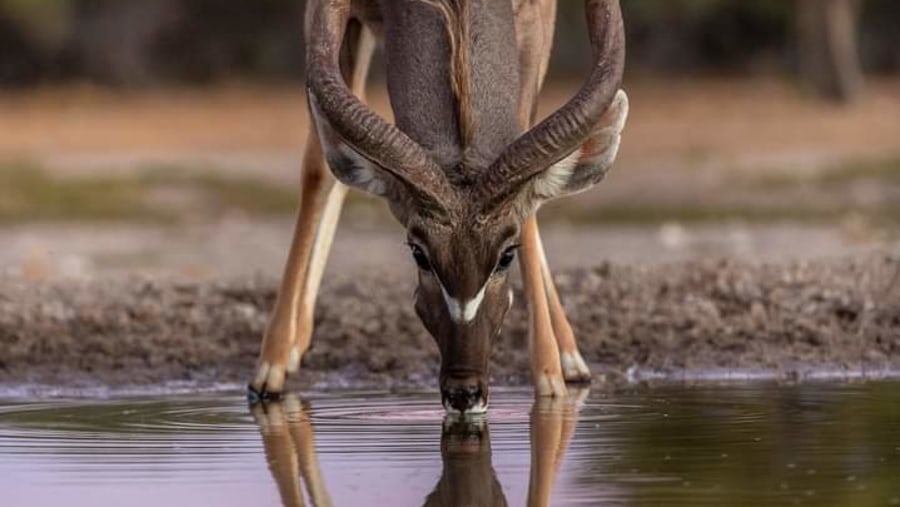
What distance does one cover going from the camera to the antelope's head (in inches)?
360

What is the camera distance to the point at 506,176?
9234 mm

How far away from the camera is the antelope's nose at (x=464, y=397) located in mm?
9117

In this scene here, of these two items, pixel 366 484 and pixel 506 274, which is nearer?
pixel 366 484

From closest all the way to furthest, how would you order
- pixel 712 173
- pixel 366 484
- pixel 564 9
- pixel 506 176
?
pixel 366 484
pixel 506 176
pixel 712 173
pixel 564 9

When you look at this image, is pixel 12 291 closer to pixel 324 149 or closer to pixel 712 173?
pixel 324 149

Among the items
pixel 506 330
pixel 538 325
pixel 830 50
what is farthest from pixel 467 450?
pixel 830 50

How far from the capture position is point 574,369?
11.3 metres

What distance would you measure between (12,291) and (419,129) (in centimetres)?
519

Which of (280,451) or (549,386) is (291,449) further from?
(549,386)

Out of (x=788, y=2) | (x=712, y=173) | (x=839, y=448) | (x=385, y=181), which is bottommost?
(x=788, y=2)

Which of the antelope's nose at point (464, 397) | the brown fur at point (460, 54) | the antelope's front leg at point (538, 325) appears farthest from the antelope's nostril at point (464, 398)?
the antelope's front leg at point (538, 325)

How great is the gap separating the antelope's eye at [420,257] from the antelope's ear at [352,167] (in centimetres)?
28

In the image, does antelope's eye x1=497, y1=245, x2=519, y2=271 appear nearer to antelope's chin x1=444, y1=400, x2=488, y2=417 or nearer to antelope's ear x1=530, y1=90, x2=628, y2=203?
antelope's ear x1=530, y1=90, x2=628, y2=203

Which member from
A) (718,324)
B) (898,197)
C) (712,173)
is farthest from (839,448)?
(712,173)
